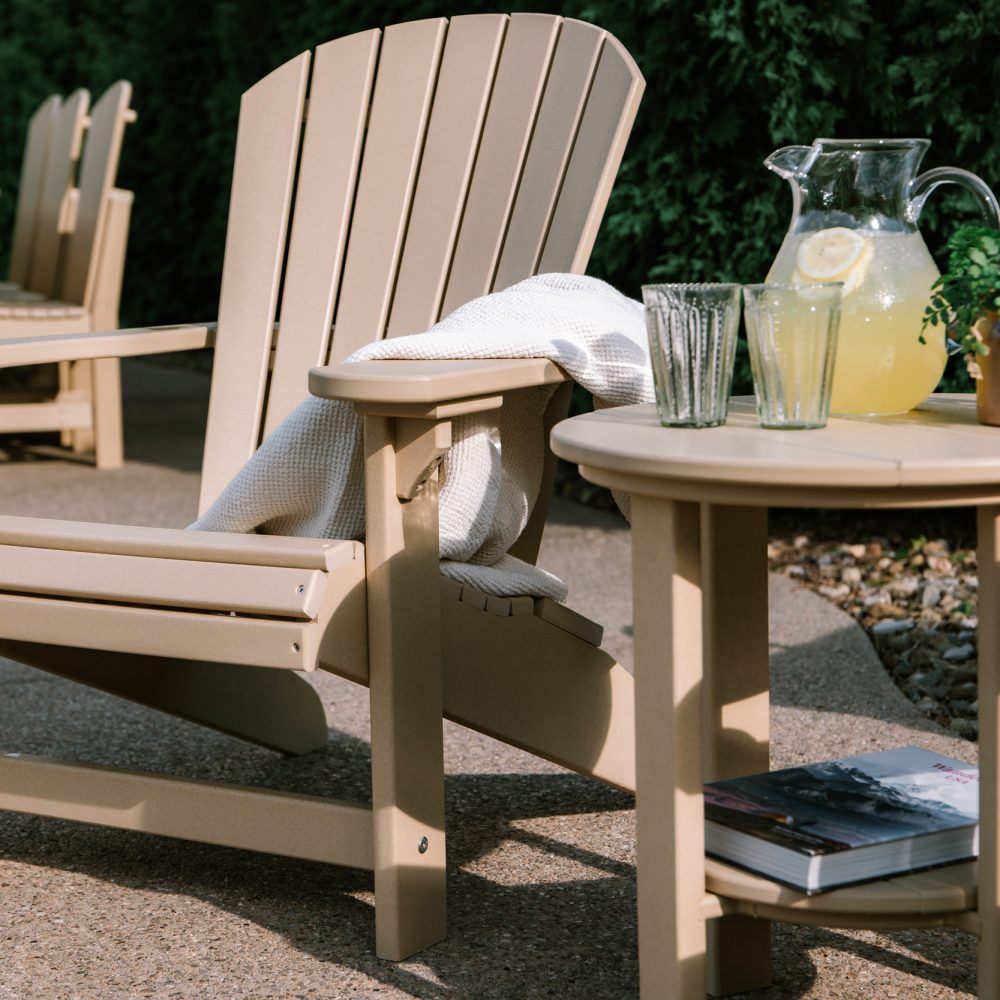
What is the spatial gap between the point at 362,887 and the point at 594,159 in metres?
1.12

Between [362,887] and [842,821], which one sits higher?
[842,821]

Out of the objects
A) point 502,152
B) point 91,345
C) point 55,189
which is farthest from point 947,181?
point 55,189

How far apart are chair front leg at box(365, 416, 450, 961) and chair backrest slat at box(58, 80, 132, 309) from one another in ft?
11.8

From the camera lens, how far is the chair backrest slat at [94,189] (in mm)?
5207

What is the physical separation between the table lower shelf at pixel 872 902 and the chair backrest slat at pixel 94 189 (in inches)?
162

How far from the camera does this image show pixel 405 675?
1892 millimetres

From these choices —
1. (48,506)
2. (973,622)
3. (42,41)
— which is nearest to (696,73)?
(973,622)

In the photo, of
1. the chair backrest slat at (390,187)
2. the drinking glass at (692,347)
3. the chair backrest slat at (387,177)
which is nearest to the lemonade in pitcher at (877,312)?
the drinking glass at (692,347)

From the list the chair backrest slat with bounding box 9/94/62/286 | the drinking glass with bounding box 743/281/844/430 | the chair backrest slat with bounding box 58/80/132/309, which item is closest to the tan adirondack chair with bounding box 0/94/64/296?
the chair backrest slat with bounding box 9/94/62/286

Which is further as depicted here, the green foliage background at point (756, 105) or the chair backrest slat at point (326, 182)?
the green foliage background at point (756, 105)

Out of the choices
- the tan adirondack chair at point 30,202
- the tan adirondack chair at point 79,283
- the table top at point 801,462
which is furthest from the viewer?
the tan adirondack chair at point 30,202

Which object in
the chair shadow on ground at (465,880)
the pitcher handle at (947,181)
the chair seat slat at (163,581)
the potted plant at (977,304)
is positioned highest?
the pitcher handle at (947,181)

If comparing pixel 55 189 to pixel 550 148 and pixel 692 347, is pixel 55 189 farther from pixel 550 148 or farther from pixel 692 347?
pixel 692 347

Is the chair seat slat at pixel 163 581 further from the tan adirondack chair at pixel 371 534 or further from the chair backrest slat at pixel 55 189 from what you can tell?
the chair backrest slat at pixel 55 189
